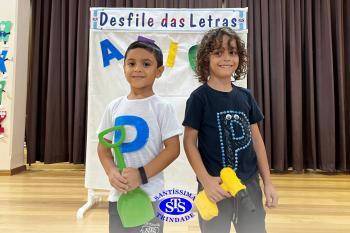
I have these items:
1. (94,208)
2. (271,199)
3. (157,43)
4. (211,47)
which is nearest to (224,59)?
(211,47)

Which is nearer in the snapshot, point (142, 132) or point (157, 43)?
point (142, 132)

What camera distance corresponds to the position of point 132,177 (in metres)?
0.81

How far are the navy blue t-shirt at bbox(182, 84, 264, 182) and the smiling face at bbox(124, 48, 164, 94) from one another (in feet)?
0.44

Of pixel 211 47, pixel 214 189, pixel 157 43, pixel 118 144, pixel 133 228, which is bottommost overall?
pixel 133 228

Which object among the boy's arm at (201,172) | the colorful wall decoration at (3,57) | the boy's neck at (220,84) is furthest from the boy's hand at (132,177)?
the colorful wall decoration at (3,57)

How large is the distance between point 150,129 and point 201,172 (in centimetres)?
17

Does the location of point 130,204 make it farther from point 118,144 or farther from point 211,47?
point 211,47

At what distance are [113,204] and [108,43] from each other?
48.2 inches

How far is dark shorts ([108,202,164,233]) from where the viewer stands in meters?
0.84

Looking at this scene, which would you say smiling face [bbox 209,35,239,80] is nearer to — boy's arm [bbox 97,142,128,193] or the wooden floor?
boy's arm [bbox 97,142,128,193]

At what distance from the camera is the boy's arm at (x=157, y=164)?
81 cm

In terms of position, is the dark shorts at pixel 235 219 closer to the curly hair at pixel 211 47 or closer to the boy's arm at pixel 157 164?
the boy's arm at pixel 157 164

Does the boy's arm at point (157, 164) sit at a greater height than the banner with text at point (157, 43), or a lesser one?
lesser

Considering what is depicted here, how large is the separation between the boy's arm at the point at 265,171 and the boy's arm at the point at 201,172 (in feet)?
0.58
